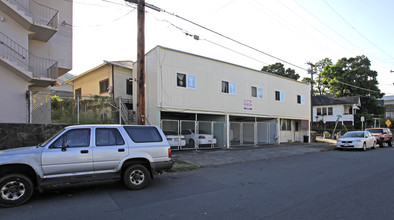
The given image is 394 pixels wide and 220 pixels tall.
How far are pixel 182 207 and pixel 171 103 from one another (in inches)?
408

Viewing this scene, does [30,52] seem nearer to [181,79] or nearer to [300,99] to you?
[181,79]

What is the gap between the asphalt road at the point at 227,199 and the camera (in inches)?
188

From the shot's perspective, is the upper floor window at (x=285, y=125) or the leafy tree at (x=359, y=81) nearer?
the upper floor window at (x=285, y=125)

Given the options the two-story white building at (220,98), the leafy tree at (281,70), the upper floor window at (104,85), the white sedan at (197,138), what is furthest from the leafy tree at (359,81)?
the upper floor window at (104,85)

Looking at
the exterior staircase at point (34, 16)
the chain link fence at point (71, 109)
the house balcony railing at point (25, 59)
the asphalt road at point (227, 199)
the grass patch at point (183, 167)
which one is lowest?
the grass patch at point (183, 167)

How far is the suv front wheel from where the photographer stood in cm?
661

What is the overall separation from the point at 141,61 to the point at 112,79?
400 inches

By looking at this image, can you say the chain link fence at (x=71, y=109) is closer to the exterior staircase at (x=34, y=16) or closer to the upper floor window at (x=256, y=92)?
the exterior staircase at (x=34, y=16)

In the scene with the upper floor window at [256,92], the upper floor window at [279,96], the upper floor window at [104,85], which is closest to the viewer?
the upper floor window at [104,85]

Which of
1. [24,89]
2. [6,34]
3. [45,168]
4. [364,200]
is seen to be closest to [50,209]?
[45,168]

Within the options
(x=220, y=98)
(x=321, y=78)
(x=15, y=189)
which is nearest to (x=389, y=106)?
(x=321, y=78)

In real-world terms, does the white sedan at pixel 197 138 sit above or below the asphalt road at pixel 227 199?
above

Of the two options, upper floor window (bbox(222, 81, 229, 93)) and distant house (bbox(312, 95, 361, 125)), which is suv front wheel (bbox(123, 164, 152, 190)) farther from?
distant house (bbox(312, 95, 361, 125))

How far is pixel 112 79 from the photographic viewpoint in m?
19.6
